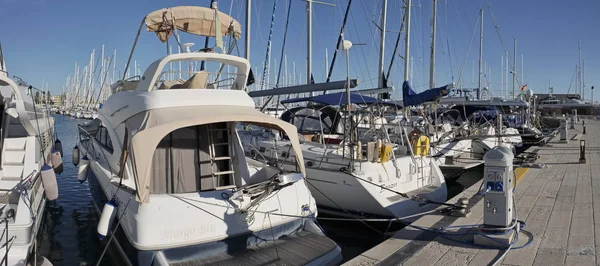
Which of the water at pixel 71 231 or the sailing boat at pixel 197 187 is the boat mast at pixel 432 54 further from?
the sailing boat at pixel 197 187

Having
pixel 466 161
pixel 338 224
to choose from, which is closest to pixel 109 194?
pixel 338 224

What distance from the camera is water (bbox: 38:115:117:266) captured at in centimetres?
826

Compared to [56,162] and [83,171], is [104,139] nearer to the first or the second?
[83,171]

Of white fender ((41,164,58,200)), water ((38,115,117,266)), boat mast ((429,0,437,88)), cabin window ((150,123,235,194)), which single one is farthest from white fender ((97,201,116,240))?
boat mast ((429,0,437,88))

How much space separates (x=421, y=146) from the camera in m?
11.5

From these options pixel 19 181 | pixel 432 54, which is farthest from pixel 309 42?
pixel 19 181

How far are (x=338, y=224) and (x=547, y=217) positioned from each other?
4.47 metres

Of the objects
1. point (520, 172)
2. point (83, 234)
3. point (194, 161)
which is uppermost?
point (194, 161)

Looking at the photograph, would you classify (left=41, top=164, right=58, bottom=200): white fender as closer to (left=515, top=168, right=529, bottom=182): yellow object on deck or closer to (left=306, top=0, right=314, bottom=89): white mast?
(left=515, top=168, right=529, bottom=182): yellow object on deck

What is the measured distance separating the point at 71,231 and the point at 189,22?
17.4ft

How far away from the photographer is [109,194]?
24.0ft

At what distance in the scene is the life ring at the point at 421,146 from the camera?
37.7 ft

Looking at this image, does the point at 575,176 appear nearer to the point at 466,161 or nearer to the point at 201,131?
the point at 466,161

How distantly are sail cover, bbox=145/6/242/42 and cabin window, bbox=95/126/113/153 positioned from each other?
2492mm
